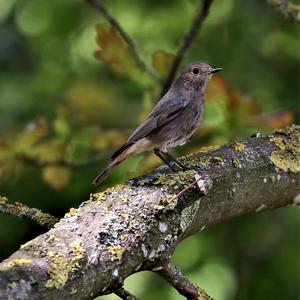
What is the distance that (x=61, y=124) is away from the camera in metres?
4.43

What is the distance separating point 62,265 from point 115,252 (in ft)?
0.75

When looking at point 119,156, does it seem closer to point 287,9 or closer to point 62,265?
point 287,9

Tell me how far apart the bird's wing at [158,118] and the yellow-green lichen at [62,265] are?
65.7 inches

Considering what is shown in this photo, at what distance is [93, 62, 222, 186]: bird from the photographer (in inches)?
149

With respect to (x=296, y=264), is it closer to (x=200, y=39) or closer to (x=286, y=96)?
(x=286, y=96)

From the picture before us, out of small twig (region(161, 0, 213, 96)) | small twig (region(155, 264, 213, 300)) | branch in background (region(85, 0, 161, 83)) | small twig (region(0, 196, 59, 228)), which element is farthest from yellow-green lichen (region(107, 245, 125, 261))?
branch in background (region(85, 0, 161, 83))

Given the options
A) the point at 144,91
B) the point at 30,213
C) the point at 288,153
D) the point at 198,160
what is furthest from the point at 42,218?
the point at 144,91

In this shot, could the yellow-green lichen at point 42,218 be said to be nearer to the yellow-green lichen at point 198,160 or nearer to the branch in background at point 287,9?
the yellow-green lichen at point 198,160

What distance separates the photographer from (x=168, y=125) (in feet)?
13.2

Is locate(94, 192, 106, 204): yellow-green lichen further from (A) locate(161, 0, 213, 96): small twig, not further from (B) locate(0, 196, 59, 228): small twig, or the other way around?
(A) locate(161, 0, 213, 96): small twig

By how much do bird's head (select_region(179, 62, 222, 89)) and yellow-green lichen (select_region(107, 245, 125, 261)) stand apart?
7.50 feet

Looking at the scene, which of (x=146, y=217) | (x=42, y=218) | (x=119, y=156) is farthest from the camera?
(x=119, y=156)

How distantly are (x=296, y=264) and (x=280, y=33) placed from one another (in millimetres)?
2090

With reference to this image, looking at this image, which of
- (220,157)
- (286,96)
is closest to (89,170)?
(286,96)
